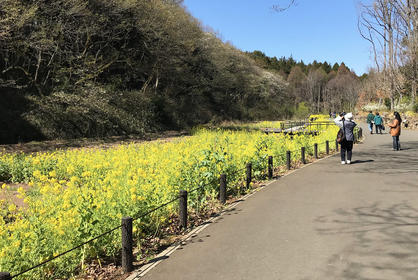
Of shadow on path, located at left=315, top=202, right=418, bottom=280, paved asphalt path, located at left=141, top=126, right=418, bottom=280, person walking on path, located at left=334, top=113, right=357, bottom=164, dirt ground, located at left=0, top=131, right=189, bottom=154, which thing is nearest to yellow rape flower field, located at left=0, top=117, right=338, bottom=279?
paved asphalt path, located at left=141, top=126, right=418, bottom=280

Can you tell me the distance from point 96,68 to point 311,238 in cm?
2204

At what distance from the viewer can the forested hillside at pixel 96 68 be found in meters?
19.8

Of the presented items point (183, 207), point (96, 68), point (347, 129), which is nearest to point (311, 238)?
point (183, 207)

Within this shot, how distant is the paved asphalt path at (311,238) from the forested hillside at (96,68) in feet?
51.5

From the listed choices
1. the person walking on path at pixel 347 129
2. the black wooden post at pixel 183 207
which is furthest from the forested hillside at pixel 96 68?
the person walking on path at pixel 347 129

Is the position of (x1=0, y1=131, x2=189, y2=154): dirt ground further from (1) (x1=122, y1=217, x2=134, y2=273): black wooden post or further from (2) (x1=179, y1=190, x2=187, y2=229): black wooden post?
(1) (x1=122, y1=217, x2=134, y2=273): black wooden post

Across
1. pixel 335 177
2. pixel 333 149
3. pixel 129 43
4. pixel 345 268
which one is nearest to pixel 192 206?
pixel 345 268

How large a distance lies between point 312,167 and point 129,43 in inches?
819

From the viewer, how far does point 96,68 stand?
2406cm

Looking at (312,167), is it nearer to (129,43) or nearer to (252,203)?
(252,203)

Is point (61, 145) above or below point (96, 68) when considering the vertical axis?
below

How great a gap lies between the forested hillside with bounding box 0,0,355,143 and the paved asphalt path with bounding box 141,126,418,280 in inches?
617

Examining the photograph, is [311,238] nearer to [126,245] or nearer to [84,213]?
[126,245]

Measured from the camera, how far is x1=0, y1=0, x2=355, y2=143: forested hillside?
1983 centimetres
